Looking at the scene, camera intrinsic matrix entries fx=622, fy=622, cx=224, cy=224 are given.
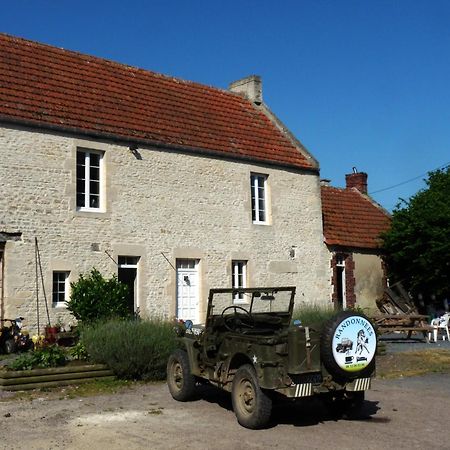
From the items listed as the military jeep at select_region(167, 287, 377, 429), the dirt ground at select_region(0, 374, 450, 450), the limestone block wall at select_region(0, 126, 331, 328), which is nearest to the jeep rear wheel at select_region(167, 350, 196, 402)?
the dirt ground at select_region(0, 374, 450, 450)

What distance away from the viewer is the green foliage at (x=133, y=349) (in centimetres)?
1089

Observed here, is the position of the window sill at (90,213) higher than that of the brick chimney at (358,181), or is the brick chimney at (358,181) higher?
the brick chimney at (358,181)

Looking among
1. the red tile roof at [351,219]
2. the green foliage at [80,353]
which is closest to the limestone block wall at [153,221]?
the red tile roof at [351,219]

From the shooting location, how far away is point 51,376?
405 inches

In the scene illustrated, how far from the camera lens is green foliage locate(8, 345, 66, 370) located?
418 inches

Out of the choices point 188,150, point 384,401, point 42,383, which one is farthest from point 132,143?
point 384,401

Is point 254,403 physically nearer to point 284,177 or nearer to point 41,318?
point 41,318

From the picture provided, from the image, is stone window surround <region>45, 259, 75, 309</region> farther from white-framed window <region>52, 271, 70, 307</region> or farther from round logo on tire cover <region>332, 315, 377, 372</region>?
round logo on tire cover <region>332, 315, 377, 372</region>

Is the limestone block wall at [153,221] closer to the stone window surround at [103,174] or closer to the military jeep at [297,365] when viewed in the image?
the stone window surround at [103,174]

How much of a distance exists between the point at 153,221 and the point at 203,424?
10.1 metres

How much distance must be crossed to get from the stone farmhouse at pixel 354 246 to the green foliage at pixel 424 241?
29.5 inches

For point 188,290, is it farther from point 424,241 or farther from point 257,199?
point 424,241

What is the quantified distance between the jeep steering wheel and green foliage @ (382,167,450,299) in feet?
47.1

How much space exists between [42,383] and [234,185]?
10337mm
